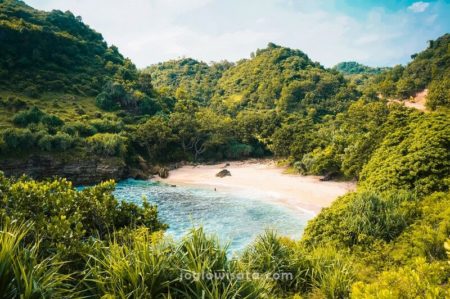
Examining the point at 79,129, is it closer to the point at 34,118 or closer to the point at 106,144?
the point at 34,118

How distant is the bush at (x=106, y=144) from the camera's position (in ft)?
155

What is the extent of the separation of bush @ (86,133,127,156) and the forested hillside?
0.21 meters

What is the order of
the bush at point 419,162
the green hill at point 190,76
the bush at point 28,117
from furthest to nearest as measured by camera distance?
the green hill at point 190,76
the bush at point 28,117
the bush at point 419,162

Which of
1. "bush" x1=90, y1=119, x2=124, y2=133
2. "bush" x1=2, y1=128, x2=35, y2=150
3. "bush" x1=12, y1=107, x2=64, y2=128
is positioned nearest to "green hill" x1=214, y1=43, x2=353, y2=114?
"bush" x1=90, y1=119, x2=124, y2=133

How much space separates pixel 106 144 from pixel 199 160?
20100mm

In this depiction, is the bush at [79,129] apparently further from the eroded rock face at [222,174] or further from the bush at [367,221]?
the bush at [367,221]

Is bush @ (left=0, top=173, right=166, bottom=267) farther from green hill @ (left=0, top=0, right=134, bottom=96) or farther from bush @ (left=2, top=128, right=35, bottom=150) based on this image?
green hill @ (left=0, top=0, right=134, bottom=96)

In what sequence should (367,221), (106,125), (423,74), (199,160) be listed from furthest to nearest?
(423,74) → (199,160) → (106,125) → (367,221)

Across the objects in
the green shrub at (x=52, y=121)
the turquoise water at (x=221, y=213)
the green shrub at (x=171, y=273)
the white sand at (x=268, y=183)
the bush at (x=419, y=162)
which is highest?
the green shrub at (x=52, y=121)

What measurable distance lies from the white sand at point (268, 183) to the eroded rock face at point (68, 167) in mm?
7758

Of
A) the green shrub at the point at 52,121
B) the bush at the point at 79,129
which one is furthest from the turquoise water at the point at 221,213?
the green shrub at the point at 52,121

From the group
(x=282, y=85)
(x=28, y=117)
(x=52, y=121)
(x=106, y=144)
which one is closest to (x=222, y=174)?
(x=106, y=144)

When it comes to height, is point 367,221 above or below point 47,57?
below

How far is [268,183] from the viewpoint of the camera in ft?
142
